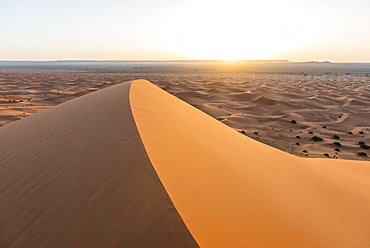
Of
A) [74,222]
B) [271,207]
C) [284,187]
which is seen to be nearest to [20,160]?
[74,222]

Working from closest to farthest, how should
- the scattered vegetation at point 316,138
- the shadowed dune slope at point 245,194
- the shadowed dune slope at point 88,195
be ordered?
1. the shadowed dune slope at point 88,195
2. the shadowed dune slope at point 245,194
3. the scattered vegetation at point 316,138

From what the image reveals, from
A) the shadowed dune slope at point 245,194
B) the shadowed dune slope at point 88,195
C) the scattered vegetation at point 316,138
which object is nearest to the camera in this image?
the shadowed dune slope at point 88,195

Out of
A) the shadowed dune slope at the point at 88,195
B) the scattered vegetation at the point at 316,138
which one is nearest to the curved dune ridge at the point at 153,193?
the shadowed dune slope at the point at 88,195

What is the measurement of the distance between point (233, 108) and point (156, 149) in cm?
1268

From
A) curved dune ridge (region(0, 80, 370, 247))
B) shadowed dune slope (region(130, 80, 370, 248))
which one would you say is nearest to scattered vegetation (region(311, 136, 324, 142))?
shadowed dune slope (region(130, 80, 370, 248))

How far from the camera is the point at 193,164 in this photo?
3.02 meters

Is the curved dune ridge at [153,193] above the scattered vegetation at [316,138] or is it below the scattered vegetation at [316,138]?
above

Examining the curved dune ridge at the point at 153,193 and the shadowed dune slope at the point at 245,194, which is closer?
the curved dune ridge at the point at 153,193

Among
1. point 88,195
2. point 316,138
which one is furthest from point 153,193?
point 316,138

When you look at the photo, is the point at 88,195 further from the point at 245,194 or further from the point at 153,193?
the point at 245,194

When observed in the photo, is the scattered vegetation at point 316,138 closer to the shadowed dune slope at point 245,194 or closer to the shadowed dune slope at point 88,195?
the shadowed dune slope at point 245,194

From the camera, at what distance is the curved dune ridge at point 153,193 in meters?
1.99

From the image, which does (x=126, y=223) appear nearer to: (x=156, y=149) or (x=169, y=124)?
(x=156, y=149)

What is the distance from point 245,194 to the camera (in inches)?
111
